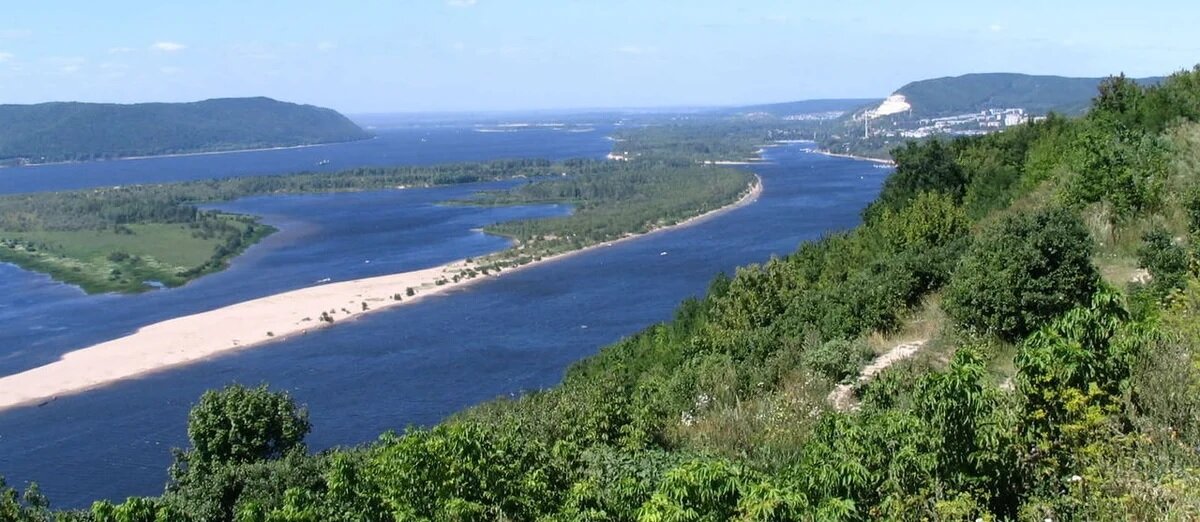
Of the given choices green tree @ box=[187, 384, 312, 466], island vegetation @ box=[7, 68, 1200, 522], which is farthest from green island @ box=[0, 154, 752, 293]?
island vegetation @ box=[7, 68, 1200, 522]

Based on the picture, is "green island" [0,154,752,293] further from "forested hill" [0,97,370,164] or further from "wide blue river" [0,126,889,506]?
"forested hill" [0,97,370,164]

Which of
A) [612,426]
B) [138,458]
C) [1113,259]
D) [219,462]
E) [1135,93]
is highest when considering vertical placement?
[1135,93]

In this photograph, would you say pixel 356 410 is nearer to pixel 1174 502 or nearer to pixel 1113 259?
pixel 1113 259

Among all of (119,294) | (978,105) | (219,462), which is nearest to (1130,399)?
(219,462)

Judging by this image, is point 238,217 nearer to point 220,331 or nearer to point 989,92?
point 220,331

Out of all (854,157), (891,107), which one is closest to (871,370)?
(854,157)

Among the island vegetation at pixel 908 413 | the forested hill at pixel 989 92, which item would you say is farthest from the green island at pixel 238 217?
the forested hill at pixel 989 92
